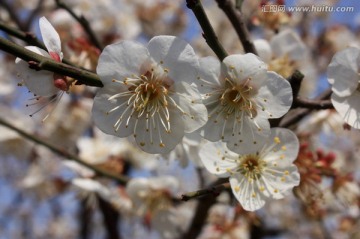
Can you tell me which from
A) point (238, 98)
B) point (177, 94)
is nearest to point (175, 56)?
point (177, 94)

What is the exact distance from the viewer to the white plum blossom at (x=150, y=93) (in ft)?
3.64

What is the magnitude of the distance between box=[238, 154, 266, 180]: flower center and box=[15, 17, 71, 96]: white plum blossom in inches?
23.7

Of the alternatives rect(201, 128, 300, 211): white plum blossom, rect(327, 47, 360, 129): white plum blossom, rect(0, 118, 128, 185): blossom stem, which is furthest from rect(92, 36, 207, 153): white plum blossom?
rect(0, 118, 128, 185): blossom stem

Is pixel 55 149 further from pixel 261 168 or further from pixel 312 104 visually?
A: pixel 312 104

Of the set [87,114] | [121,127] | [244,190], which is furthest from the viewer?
[87,114]

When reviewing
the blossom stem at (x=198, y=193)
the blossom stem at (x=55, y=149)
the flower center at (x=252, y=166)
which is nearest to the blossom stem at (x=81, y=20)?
the blossom stem at (x=55, y=149)

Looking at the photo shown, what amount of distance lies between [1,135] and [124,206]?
1.00m

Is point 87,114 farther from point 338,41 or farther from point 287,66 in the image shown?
point 338,41

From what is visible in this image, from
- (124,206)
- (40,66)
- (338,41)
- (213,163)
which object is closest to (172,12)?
(338,41)

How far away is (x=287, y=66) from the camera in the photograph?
181 centimetres

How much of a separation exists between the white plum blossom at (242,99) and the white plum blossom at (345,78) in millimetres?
150

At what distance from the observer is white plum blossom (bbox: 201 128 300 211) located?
1.33 meters

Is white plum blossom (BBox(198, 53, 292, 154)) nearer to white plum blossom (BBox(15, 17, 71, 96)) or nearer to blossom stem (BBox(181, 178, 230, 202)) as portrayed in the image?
blossom stem (BBox(181, 178, 230, 202))

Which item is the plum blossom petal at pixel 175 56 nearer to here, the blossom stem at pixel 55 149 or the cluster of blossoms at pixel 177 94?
the cluster of blossoms at pixel 177 94
